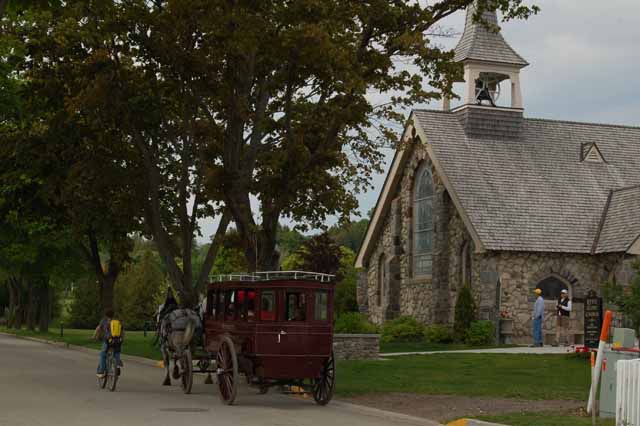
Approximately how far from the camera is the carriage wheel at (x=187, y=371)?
20.4m

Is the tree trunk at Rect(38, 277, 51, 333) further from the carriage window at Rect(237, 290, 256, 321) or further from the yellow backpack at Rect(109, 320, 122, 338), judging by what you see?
the carriage window at Rect(237, 290, 256, 321)

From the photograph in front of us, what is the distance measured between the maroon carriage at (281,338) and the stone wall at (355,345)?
30.3 feet

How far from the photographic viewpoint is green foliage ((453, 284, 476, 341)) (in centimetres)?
3672

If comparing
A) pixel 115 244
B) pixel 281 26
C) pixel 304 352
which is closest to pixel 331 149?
pixel 281 26

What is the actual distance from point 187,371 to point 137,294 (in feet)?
212

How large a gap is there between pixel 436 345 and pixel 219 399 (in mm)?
18100

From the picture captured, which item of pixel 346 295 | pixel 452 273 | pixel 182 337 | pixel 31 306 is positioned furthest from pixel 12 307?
pixel 182 337

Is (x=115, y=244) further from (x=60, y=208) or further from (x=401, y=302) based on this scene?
(x=401, y=302)

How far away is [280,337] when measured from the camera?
1827 cm

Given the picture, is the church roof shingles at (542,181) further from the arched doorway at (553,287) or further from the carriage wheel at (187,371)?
the carriage wheel at (187,371)

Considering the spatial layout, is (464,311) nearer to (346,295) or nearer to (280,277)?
(280,277)

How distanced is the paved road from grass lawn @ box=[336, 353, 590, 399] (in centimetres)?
221

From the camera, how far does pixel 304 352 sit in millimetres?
18344

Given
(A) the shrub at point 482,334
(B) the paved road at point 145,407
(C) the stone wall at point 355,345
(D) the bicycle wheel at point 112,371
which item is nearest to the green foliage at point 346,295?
(A) the shrub at point 482,334
